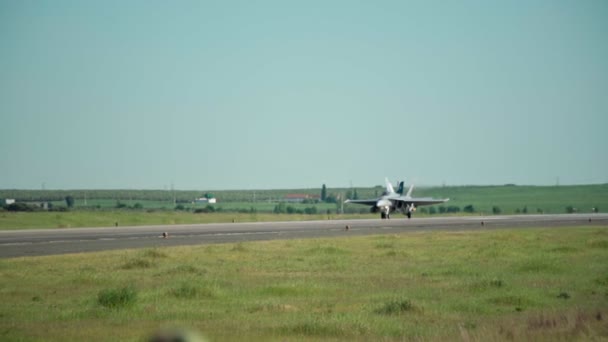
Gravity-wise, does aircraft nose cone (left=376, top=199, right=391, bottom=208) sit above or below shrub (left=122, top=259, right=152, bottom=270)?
above

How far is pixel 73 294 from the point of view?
20641 millimetres

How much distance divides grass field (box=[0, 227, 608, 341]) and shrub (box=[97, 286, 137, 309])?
0.12ft

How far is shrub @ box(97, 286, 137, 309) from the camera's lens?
17.6 metres

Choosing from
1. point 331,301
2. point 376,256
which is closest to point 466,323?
point 331,301

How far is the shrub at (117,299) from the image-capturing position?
17.6m

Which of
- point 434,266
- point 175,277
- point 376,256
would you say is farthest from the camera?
point 376,256

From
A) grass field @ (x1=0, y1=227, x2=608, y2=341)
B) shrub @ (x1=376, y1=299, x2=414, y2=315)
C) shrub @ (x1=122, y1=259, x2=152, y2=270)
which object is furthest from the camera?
shrub @ (x1=122, y1=259, x2=152, y2=270)

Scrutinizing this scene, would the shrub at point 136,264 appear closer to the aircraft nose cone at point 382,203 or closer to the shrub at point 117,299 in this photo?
the shrub at point 117,299

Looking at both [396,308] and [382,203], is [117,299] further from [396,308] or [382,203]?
[382,203]

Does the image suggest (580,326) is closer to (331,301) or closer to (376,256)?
(331,301)

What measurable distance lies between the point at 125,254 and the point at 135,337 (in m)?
19.0

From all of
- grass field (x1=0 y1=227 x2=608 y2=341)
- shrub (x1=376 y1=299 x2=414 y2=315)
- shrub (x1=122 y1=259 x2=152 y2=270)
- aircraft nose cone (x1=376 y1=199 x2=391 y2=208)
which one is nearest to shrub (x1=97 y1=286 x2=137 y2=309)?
grass field (x1=0 y1=227 x2=608 y2=341)

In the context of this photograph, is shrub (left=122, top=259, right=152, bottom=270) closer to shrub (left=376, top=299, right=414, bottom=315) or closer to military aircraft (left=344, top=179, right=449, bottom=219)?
shrub (left=376, top=299, right=414, bottom=315)

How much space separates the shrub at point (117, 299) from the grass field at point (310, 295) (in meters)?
0.04
